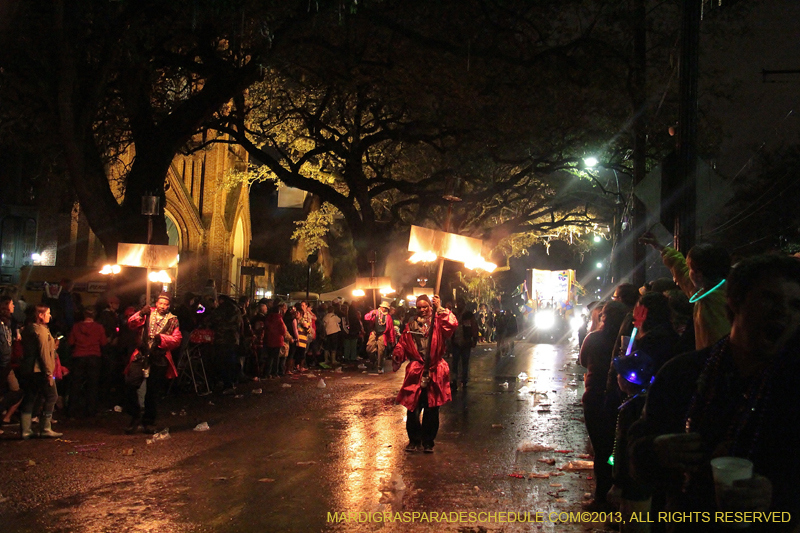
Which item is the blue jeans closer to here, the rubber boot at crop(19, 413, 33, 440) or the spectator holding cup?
the rubber boot at crop(19, 413, 33, 440)

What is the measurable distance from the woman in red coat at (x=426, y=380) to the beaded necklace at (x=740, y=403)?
7093 millimetres

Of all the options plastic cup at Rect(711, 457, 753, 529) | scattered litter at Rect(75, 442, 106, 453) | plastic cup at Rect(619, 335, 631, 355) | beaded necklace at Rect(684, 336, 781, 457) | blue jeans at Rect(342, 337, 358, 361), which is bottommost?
scattered litter at Rect(75, 442, 106, 453)

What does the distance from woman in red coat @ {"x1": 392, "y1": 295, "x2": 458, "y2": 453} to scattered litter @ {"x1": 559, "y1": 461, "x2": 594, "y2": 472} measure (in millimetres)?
1673

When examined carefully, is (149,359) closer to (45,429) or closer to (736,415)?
(45,429)

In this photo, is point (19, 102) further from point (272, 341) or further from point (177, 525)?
point (177, 525)

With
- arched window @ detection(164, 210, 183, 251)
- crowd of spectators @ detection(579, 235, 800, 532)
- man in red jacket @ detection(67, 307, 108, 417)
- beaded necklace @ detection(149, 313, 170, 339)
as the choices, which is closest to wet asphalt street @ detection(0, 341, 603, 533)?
man in red jacket @ detection(67, 307, 108, 417)

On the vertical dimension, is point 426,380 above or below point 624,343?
below

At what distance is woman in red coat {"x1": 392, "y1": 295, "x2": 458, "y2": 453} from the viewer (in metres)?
9.63

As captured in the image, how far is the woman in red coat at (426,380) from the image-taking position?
9633 millimetres

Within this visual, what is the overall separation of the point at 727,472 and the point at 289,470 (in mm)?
6792

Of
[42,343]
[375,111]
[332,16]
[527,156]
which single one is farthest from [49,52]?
[527,156]

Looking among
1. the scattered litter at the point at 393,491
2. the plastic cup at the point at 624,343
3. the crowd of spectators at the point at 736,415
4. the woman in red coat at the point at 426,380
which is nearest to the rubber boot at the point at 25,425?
the woman in red coat at the point at 426,380

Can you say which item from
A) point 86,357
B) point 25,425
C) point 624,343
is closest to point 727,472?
point 624,343

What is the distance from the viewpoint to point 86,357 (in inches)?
484
